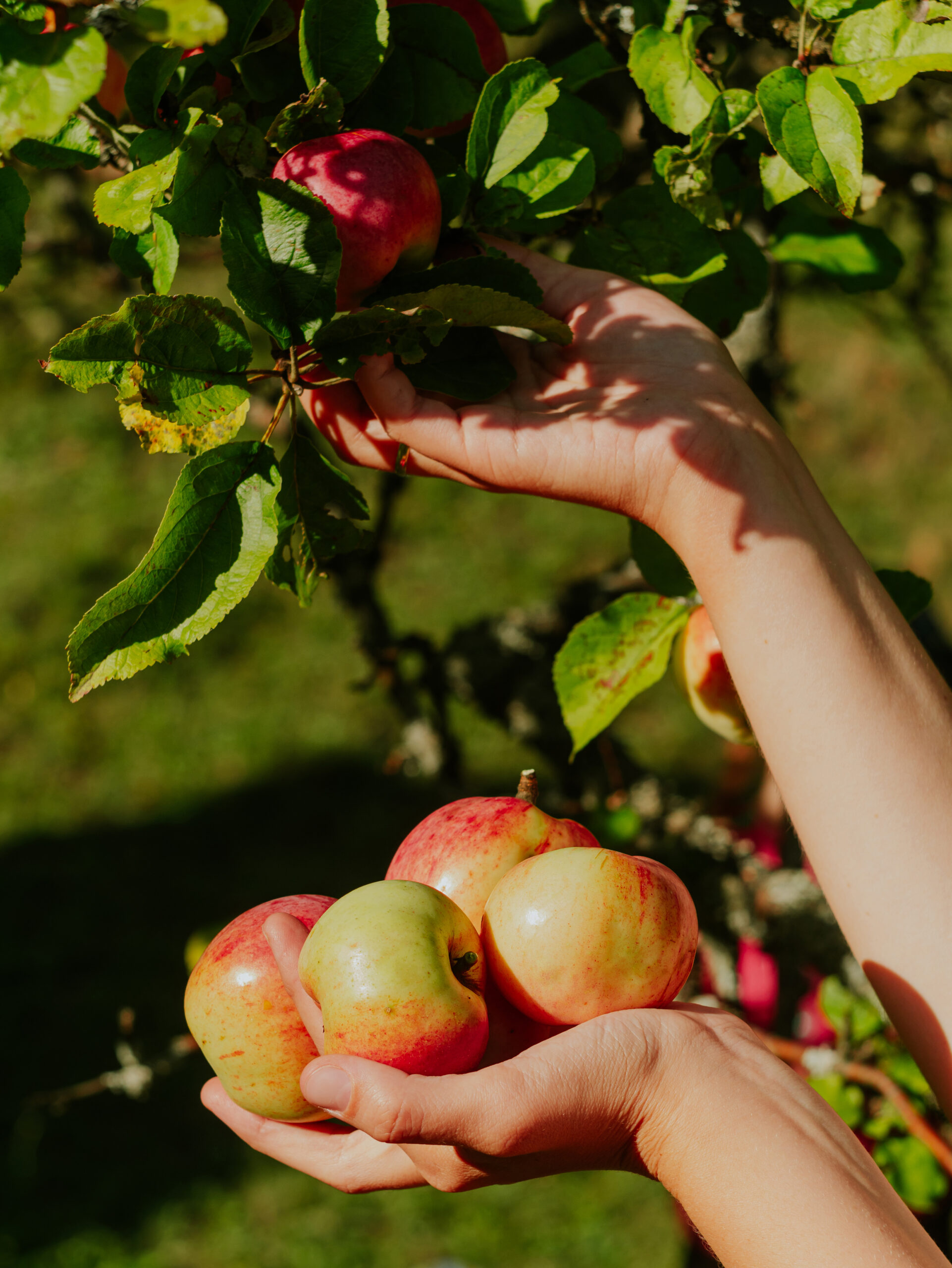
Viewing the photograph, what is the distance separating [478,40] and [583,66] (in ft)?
0.38

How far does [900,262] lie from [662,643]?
1.82ft

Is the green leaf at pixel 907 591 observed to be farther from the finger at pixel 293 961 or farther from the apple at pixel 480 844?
the finger at pixel 293 961

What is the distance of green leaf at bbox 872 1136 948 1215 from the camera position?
1.46m

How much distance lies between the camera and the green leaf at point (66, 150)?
2.81 feet

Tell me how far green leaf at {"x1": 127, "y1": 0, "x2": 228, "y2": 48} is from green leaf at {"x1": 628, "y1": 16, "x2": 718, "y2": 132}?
1.63 feet

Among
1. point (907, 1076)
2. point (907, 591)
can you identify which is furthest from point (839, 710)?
point (907, 1076)

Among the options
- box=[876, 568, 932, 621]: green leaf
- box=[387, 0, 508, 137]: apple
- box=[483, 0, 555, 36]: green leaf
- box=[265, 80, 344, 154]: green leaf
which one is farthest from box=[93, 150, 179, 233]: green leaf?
box=[876, 568, 932, 621]: green leaf

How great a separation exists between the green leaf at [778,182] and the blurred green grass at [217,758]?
3.81 feet

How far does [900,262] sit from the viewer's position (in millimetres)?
1254

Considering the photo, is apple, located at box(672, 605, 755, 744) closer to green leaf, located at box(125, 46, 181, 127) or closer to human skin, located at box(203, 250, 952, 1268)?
human skin, located at box(203, 250, 952, 1268)

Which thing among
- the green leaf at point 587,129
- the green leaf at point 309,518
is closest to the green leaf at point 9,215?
the green leaf at point 309,518

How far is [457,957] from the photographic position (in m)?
1.00

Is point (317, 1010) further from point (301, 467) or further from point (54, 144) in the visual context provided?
point (54, 144)

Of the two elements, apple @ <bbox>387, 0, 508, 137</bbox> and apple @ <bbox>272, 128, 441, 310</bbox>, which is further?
apple @ <bbox>387, 0, 508, 137</bbox>
